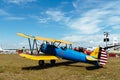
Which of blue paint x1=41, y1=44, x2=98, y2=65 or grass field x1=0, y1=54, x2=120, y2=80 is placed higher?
blue paint x1=41, y1=44, x2=98, y2=65

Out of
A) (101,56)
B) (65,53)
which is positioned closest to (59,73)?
(101,56)

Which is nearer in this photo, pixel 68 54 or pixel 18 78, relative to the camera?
pixel 18 78

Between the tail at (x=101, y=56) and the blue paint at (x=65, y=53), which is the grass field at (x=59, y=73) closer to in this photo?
the tail at (x=101, y=56)

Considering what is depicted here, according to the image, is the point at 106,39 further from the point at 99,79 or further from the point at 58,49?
the point at 99,79

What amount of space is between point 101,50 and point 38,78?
8354mm

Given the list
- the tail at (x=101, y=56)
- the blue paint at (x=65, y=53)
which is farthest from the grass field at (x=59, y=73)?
the blue paint at (x=65, y=53)

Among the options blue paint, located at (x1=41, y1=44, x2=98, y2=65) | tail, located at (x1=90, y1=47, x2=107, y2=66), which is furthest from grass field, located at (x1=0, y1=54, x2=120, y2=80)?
blue paint, located at (x1=41, y1=44, x2=98, y2=65)

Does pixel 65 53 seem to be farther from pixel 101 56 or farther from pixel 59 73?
pixel 59 73

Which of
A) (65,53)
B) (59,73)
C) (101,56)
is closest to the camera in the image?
(59,73)

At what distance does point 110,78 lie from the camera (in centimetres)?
1606

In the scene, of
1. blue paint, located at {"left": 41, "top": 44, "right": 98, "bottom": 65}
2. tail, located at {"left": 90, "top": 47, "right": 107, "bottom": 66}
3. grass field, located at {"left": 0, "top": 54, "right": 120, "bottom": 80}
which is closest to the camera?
grass field, located at {"left": 0, "top": 54, "right": 120, "bottom": 80}

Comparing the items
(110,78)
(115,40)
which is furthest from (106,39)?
(110,78)

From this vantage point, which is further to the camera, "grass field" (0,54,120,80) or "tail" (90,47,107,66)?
"tail" (90,47,107,66)

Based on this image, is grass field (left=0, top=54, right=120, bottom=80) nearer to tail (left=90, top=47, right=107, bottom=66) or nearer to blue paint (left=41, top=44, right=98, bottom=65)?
tail (left=90, top=47, right=107, bottom=66)
